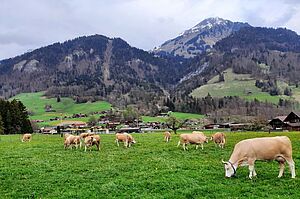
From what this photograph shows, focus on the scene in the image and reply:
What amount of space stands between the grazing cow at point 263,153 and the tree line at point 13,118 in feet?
305

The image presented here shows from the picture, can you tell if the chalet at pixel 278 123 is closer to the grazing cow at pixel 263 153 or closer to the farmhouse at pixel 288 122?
the farmhouse at pixel 288 122

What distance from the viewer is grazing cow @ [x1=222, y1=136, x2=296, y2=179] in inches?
771

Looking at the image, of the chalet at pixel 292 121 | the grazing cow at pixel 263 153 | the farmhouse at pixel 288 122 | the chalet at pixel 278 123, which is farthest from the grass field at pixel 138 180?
the chalet at pixel 278 123

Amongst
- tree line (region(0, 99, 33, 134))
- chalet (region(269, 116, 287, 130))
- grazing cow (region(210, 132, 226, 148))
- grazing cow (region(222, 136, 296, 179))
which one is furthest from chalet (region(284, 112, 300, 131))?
grazing cow (region(222, 136, 296, 179))

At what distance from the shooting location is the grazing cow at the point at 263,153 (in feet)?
64.3

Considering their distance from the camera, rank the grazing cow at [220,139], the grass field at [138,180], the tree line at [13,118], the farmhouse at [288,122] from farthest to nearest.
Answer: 1. the farmhouse at [288,122]
2. the tree line at [13,118]
3. the grazing cow at [220,139]
4. the grass field at [138,180]

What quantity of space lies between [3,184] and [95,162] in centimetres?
792

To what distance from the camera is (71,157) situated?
30.4 meters

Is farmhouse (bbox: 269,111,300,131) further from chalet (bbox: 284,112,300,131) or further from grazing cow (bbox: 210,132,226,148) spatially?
grazing cow (bbox: 210,132,226,148)

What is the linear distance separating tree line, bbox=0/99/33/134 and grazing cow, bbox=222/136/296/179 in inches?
3665

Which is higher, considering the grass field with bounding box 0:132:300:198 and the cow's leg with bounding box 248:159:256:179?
the cow's leg with bounding box 248:159:256:179

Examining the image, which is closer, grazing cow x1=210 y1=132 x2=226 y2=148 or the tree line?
grazing cow x1=210 y1=132 x2=226 y2=148

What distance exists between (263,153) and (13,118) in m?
99.3

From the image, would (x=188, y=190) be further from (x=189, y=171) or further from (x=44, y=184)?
(x=44, y=184)
